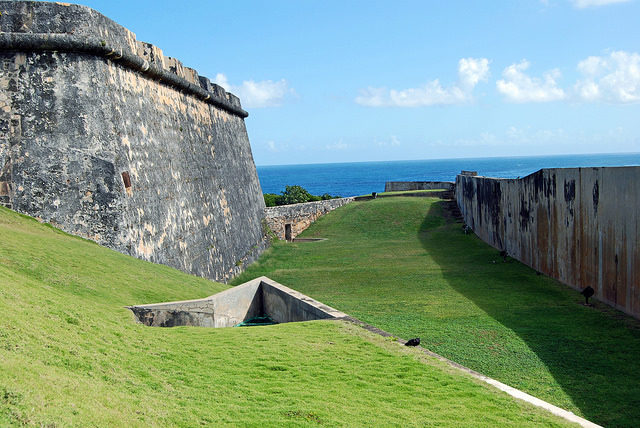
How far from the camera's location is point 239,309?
32.9 ft

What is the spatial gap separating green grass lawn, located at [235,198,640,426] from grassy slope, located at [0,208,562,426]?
5.11 ft

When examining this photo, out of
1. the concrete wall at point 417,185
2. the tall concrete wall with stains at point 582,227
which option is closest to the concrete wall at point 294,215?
the tall concrete wall with stains at point 582,227

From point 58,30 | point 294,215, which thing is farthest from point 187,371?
point 294,215

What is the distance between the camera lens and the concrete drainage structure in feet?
25.6

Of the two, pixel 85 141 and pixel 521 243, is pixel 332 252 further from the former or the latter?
pixel 85 141

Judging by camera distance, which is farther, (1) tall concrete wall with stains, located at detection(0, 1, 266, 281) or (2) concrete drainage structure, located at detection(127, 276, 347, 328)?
(1) tall concrete wall with stains, located at detection(0, 1, 266, 281)

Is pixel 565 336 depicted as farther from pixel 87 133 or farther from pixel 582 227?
pixel 87 133

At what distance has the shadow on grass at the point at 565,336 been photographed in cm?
652

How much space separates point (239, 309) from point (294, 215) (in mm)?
17765

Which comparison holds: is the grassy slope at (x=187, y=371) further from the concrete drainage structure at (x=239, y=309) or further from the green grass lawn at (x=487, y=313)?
the green grass lawn at (x=487, y=313)

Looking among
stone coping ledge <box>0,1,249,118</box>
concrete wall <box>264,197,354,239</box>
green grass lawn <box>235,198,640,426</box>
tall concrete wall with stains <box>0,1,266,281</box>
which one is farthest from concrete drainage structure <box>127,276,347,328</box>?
concrete wall <box>264,197,354,239</box>

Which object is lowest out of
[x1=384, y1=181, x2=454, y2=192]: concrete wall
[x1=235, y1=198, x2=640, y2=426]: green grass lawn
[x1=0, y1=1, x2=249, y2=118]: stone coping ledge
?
[x1=235, y1=198, x2=640, y2=426]: green grass lawn

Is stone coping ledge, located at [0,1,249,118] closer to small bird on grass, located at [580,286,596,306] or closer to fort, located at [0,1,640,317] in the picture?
fort, located at [0,1,640,317]

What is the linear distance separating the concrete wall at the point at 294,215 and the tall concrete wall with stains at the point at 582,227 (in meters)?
10.5
